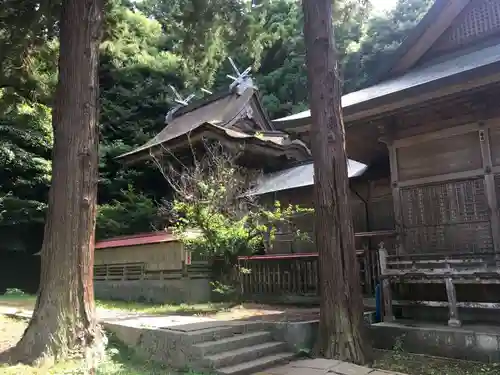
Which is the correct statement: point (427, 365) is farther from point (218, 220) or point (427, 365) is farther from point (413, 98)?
point (218, 220)

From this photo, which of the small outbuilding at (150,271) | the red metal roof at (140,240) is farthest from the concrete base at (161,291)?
the red metal roof at (140,240)

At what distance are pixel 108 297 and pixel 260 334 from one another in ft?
32.8

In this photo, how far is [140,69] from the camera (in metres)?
29.2

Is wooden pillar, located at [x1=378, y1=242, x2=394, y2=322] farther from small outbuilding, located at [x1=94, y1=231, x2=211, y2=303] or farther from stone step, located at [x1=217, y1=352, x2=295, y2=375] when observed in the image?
small outbuilding, located at [x1=94, y1=231, x2=211, y2=303]

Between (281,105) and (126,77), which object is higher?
(126,77)

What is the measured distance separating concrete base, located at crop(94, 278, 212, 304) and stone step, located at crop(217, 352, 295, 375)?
6223mm

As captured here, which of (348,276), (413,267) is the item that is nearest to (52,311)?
(348,276)

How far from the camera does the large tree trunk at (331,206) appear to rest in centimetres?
630

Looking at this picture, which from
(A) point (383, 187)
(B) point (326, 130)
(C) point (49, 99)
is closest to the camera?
(B) point (326, 130)

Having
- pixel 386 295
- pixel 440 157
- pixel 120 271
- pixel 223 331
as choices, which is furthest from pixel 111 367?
pixel 120 271

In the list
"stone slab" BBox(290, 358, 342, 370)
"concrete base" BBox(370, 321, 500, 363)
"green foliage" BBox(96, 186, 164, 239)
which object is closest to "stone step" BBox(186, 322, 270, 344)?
"stone slab" BBox(290, 358, 342, 370)

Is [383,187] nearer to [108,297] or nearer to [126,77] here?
[108,297]

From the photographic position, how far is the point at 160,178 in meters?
24.2

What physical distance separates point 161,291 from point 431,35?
9841 mm
